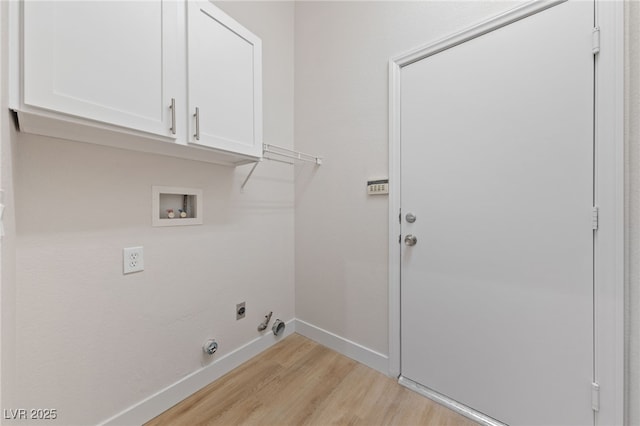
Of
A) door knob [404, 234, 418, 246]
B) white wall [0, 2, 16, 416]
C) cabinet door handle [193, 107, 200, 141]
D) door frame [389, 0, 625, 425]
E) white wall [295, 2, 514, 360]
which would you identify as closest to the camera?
white wall [0, 2, 16, 416]

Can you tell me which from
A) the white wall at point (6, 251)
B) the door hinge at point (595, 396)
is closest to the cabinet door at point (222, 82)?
Result: the white wall at point (6, 251)

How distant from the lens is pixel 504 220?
4.16 feet

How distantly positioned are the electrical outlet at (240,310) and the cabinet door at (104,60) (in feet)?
4.00

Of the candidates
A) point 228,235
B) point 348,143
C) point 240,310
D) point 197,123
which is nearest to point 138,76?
point 197,123

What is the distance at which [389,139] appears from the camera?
64.7 inches

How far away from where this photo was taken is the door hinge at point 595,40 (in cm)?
104

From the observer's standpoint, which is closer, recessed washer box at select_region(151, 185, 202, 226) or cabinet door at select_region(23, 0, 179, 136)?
cabinet door at select_region(23, 0, 179, 136)

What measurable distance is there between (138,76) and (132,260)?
857mm

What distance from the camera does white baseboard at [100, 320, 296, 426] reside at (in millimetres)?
1266

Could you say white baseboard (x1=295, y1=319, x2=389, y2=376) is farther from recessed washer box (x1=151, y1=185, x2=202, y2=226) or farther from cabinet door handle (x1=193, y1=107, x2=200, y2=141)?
cabinet door handle (x1=193, y1=107, x2=200, y2=141)

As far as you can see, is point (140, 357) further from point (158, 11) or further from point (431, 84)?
point (431, 84)

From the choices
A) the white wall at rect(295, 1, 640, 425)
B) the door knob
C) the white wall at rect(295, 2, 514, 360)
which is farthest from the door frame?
the door knob

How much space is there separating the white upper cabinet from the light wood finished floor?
4.69ft

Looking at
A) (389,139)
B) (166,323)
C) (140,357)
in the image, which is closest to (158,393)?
(140,357)
